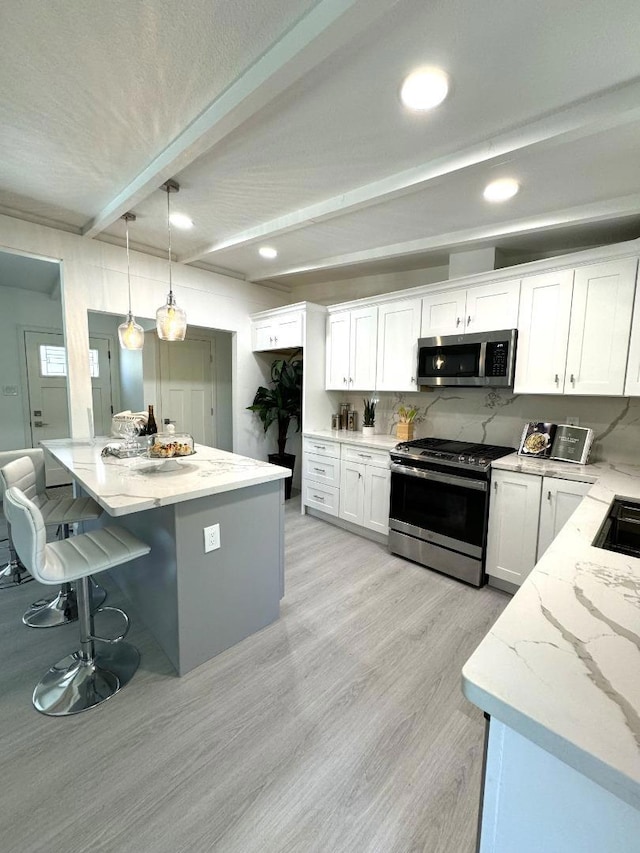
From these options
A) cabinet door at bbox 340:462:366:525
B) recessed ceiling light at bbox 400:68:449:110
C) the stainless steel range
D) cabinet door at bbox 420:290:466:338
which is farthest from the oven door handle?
recessed ceiling light at bbox 400:68:449:110

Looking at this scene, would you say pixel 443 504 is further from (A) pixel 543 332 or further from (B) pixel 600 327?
(B) pixel 600 327

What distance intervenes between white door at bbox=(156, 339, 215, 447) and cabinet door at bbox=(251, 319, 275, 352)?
1176mm

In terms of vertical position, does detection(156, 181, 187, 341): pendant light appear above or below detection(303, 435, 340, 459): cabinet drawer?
above

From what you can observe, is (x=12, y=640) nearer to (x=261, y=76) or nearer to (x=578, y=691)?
(x=578, y=691)

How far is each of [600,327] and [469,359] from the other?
0.84 meters

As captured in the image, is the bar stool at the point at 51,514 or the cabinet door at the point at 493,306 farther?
the cabinet door at the point at 493,306

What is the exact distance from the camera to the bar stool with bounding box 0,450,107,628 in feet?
6.84

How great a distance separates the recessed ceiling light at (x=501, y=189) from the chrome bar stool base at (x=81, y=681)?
333cm

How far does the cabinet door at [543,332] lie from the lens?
2533mm

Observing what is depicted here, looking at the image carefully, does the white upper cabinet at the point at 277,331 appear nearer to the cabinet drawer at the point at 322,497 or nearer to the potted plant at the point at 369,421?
the potted plant at the point at 369,421

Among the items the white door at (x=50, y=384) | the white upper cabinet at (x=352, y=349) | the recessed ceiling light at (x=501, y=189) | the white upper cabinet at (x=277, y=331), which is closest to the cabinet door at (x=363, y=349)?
the white upper cabinet at (x=352, y=349)

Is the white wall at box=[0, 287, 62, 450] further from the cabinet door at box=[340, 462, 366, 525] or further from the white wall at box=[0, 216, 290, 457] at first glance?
the cabinet door at box=[340, 462, 366, 525]

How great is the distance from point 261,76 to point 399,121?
0.66m

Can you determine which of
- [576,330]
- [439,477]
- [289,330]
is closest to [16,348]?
[289,330]
